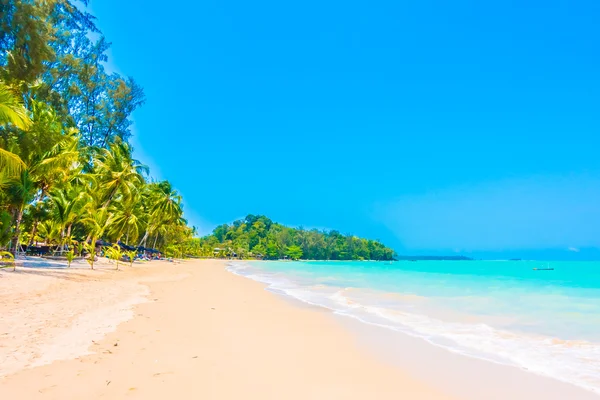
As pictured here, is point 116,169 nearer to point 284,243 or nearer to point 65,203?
point 65,203

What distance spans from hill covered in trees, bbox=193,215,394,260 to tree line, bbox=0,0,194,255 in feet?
192

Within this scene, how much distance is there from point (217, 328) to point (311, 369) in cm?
254

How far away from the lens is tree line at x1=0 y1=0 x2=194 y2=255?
1120 cm

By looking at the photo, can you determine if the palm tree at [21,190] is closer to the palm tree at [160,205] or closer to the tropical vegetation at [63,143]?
the tropical vegetation at [63,143]

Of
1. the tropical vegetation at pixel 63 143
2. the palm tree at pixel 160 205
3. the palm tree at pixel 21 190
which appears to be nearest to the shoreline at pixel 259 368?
the tropical vegetation at pixel 63 143

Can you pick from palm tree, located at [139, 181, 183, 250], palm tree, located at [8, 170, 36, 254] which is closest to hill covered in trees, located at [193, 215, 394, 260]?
palm tree, located at [139, 181, 183, 250]

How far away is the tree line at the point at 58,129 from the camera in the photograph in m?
11.2

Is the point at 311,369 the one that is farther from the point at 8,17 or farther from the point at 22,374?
the point at 8,17

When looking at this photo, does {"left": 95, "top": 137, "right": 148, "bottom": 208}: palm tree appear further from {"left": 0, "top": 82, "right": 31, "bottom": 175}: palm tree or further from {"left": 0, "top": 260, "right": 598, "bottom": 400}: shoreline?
{"left": 0, "top": 260, "right": 598, "bottom": 400}: shoreline

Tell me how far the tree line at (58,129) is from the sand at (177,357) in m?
6.03

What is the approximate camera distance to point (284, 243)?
354 feet

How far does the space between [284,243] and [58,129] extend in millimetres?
95687

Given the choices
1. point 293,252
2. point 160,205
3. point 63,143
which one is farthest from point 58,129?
point 293,252

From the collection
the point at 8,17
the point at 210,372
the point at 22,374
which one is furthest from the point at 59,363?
the point at 8,17
